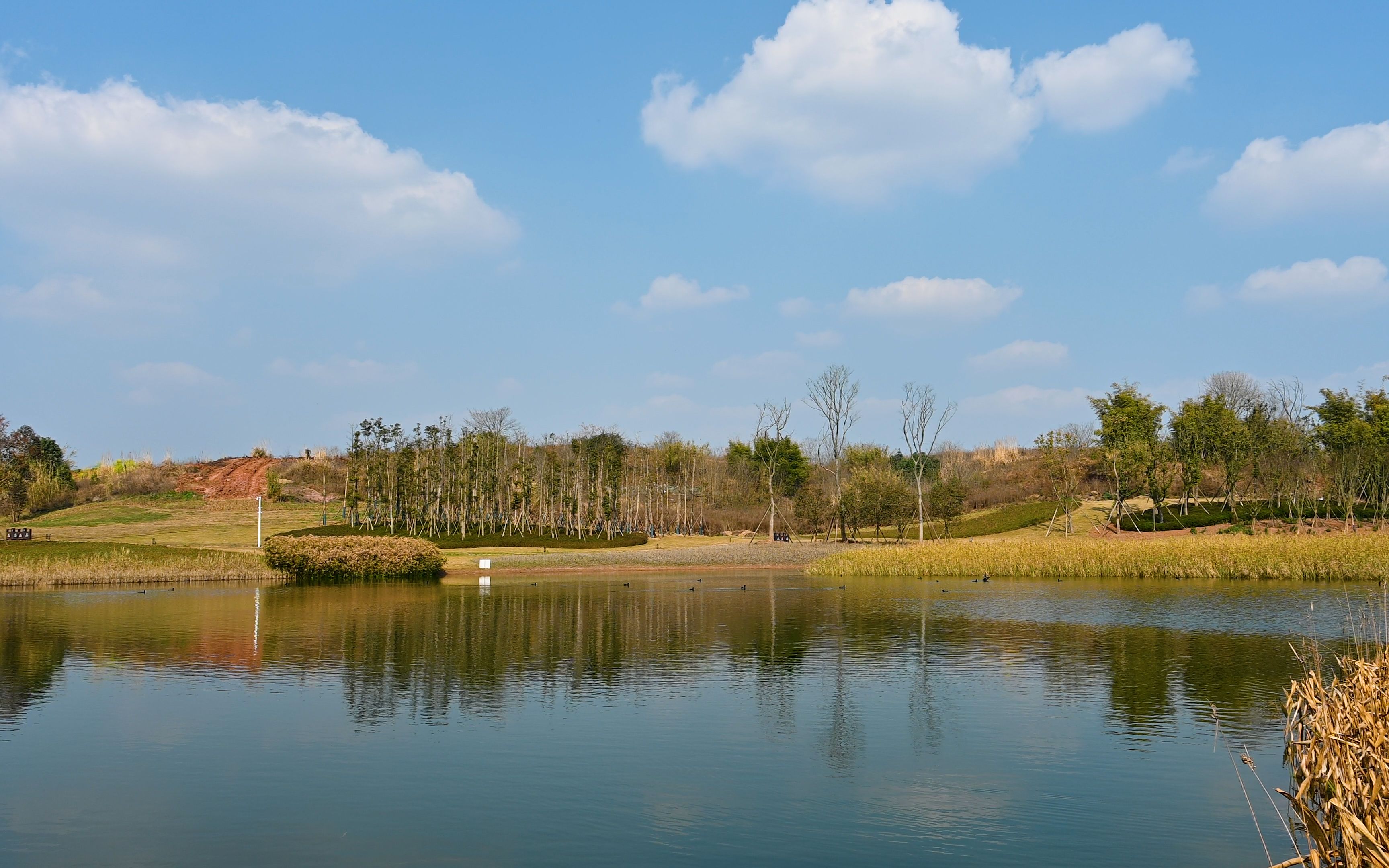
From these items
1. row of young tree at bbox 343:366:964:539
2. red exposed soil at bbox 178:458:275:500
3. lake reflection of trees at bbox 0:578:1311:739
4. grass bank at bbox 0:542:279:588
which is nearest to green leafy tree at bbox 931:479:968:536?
row of young tree at bbox 343:366:964:539

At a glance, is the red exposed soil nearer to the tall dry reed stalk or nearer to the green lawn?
the green lawn

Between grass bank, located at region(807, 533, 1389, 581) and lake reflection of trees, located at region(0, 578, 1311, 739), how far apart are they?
10.3 metres

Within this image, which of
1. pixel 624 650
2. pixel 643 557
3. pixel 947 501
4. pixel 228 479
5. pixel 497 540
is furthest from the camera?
pixel 228 479

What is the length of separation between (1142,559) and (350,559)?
3120 cm

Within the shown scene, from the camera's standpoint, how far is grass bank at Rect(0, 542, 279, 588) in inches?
1420

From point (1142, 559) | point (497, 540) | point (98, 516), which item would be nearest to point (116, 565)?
point (497, 540)

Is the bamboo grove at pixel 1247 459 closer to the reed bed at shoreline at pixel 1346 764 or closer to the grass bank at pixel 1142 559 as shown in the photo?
the grass bank at pixel 1142 559

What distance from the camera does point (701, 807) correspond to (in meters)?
9.39

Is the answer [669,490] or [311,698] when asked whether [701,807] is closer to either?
[311,698]

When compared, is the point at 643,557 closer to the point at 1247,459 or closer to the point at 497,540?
the point at 497,540

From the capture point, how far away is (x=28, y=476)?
67625mm

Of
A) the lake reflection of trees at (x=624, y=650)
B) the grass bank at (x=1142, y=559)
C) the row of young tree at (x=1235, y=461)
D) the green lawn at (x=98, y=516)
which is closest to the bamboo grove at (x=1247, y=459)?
the row of young tree at (x=1235, y=461)

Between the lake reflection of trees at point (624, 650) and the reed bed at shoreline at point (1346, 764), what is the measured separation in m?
4.63

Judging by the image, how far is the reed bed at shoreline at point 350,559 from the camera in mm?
39719
